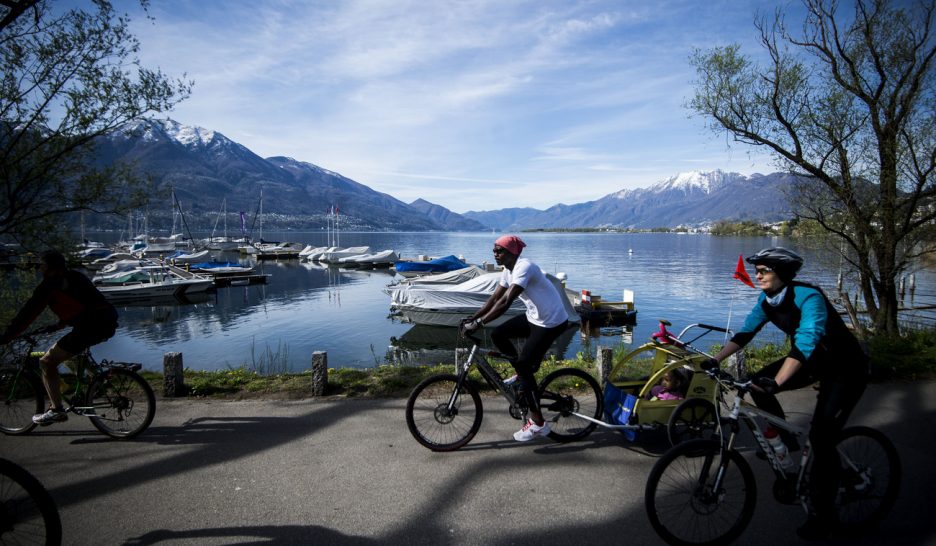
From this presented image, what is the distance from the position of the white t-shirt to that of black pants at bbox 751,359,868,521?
223 cm

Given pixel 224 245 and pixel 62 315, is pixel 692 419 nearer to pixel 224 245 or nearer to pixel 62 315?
pixel 62 315

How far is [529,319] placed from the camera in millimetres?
5195

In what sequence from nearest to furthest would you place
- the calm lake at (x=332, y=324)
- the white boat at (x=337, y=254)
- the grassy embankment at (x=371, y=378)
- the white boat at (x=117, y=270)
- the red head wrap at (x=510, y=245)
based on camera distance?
the red head wrap at (x=510, y=245), the grassy embankment at (x=371, y=378), the calm lake at (x=332, y=324), the white boat at (x=117, y=270), the white boat at (x=337, y=254)

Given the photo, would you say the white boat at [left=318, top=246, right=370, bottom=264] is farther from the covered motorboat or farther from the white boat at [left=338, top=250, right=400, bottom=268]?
the covered motorboat

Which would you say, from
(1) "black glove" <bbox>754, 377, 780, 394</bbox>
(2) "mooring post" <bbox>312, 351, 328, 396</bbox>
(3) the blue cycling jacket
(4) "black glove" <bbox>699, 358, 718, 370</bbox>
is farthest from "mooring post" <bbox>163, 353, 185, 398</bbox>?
(3) the blue cycling jacket

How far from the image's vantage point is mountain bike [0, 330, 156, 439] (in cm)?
537

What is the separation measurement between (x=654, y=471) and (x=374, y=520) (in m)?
2.26

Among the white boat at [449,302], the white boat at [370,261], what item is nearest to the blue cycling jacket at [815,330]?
the white boat at [449,302]

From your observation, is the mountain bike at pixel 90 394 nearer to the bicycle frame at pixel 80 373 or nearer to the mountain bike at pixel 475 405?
the bicycle frame at pixel 80 373

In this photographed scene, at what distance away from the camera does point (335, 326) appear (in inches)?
1072

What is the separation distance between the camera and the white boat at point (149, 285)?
1460 inches

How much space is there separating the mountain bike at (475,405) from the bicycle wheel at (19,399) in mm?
4476

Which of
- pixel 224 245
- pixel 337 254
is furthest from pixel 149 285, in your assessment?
pixel 224 245

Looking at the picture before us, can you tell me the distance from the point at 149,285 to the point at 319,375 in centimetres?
Answer: 3920
